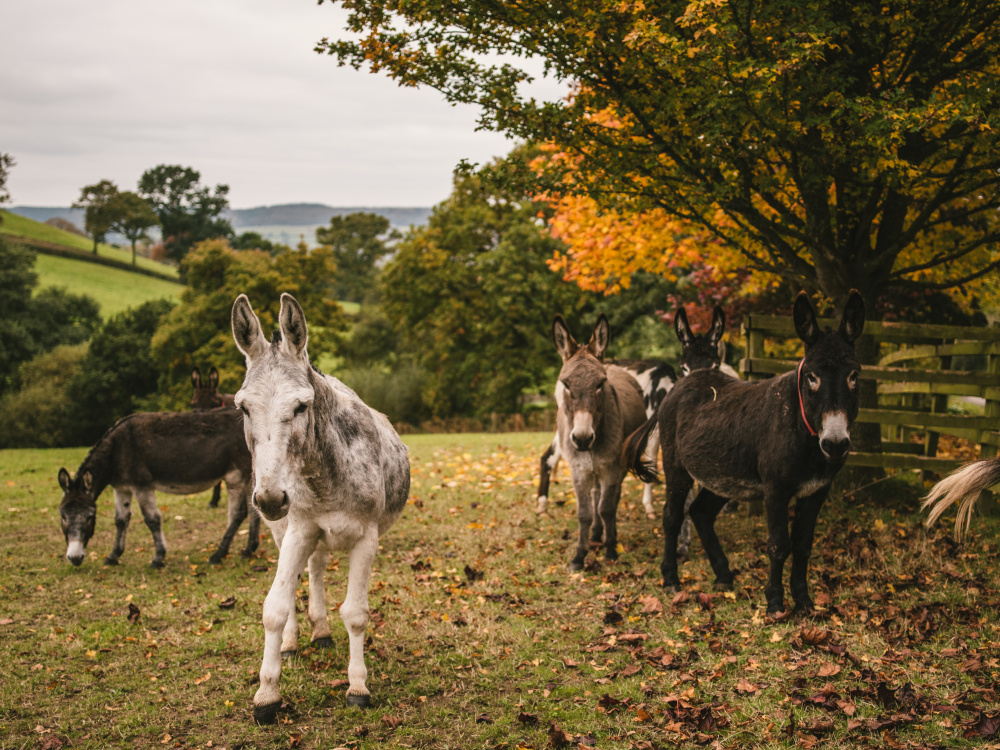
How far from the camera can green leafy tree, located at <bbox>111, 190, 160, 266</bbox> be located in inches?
2699

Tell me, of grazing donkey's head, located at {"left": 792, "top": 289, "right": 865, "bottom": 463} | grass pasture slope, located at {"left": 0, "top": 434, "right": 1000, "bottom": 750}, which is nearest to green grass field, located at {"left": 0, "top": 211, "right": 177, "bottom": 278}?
grass pasture slope, located at {"left": 0, "top": 434, "right": 1000, "bottom": 750}

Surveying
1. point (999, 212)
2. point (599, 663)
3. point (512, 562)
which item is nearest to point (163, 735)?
point (599, 663)

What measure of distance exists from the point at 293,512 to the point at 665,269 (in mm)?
8022

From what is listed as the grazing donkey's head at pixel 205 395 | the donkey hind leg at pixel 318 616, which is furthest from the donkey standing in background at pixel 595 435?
the grazing donkey's head at pixel 205 395

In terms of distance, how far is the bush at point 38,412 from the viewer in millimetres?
33656

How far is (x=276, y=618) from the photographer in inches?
159

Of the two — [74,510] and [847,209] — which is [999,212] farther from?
[74,510]

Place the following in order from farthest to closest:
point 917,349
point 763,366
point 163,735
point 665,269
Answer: point 665,269 < point 917,349 < point 763,366 < point 163,735

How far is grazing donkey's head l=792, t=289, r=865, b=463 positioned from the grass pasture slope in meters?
1.44

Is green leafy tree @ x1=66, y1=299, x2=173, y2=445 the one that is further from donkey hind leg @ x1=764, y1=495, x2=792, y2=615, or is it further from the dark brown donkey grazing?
donkey hind leg @ x1=764, y1=495, x2=792, y2=615

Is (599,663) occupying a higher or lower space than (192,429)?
lower

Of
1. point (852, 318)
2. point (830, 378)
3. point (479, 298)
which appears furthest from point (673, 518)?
point (479, 298)

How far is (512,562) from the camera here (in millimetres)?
7418

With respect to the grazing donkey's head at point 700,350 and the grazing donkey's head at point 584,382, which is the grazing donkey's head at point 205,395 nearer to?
the grazing donkey's head at point 584,382
